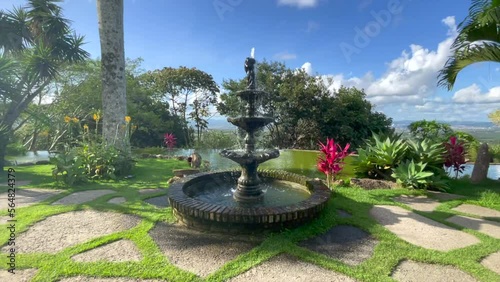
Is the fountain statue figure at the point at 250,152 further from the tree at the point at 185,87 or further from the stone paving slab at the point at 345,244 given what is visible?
the tree at the point at 185,87

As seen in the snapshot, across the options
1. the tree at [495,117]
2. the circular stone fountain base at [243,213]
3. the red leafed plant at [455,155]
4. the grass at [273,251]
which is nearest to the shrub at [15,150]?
the grass at [273,251]

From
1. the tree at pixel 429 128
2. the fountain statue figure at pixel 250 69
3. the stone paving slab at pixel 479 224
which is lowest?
the stone paving slab at pixel 479 224

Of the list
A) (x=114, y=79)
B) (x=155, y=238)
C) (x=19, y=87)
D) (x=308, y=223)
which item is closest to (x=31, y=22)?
(x=19, y=87)

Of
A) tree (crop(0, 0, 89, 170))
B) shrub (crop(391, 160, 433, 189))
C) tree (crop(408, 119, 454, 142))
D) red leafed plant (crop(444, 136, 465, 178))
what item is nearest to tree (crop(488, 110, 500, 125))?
tree (crop(408, 119, 454, 142))

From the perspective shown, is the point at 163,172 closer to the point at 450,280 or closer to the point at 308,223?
the point at 308,223

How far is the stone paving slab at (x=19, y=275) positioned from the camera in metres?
2.27

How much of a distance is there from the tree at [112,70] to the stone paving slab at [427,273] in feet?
25.4

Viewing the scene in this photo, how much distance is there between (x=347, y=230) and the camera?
3459mm

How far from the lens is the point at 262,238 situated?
10.3 ft

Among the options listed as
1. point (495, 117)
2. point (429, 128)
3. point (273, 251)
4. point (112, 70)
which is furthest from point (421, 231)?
point (495, 117)

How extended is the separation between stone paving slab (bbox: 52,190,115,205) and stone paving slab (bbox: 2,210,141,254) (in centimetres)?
72

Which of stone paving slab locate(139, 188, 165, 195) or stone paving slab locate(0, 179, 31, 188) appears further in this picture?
stone paving slab locate(0, 179, 31, 188)

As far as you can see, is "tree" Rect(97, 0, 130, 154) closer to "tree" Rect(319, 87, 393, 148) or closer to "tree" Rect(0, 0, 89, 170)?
"tree" Rect(0, 0, 89, 170)

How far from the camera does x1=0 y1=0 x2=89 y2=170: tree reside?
327 inches
